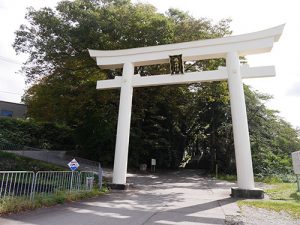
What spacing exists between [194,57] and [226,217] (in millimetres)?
6983

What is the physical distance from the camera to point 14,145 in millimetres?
21078

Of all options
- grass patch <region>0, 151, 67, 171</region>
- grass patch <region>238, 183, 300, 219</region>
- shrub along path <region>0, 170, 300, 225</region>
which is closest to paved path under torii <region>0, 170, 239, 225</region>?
shrub along path <region>0, 170, 300, 225</region>

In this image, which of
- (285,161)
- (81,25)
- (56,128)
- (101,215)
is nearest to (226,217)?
(101,215)

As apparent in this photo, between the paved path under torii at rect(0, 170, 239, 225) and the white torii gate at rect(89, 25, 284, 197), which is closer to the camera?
the paved path under torii at rect(0, 170, 239, 225)

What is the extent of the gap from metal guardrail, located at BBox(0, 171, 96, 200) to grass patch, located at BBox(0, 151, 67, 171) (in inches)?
244

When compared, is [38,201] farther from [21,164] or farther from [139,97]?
[139,97]

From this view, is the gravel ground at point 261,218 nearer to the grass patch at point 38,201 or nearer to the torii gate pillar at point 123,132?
the grass patch at point 38,201

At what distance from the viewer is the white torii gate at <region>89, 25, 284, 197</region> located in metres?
9.57

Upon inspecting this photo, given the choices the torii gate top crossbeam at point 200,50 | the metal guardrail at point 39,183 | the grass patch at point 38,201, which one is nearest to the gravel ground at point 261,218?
the grass patch at point 38,201

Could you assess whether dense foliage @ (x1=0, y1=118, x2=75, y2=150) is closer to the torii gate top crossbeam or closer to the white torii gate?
the torii gate top crossbeam

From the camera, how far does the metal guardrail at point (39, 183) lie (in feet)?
22.5

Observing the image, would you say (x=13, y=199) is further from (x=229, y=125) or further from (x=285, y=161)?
(x=285, y=161)

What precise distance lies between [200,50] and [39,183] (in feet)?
26.2

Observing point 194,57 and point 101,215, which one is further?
point 194,57
